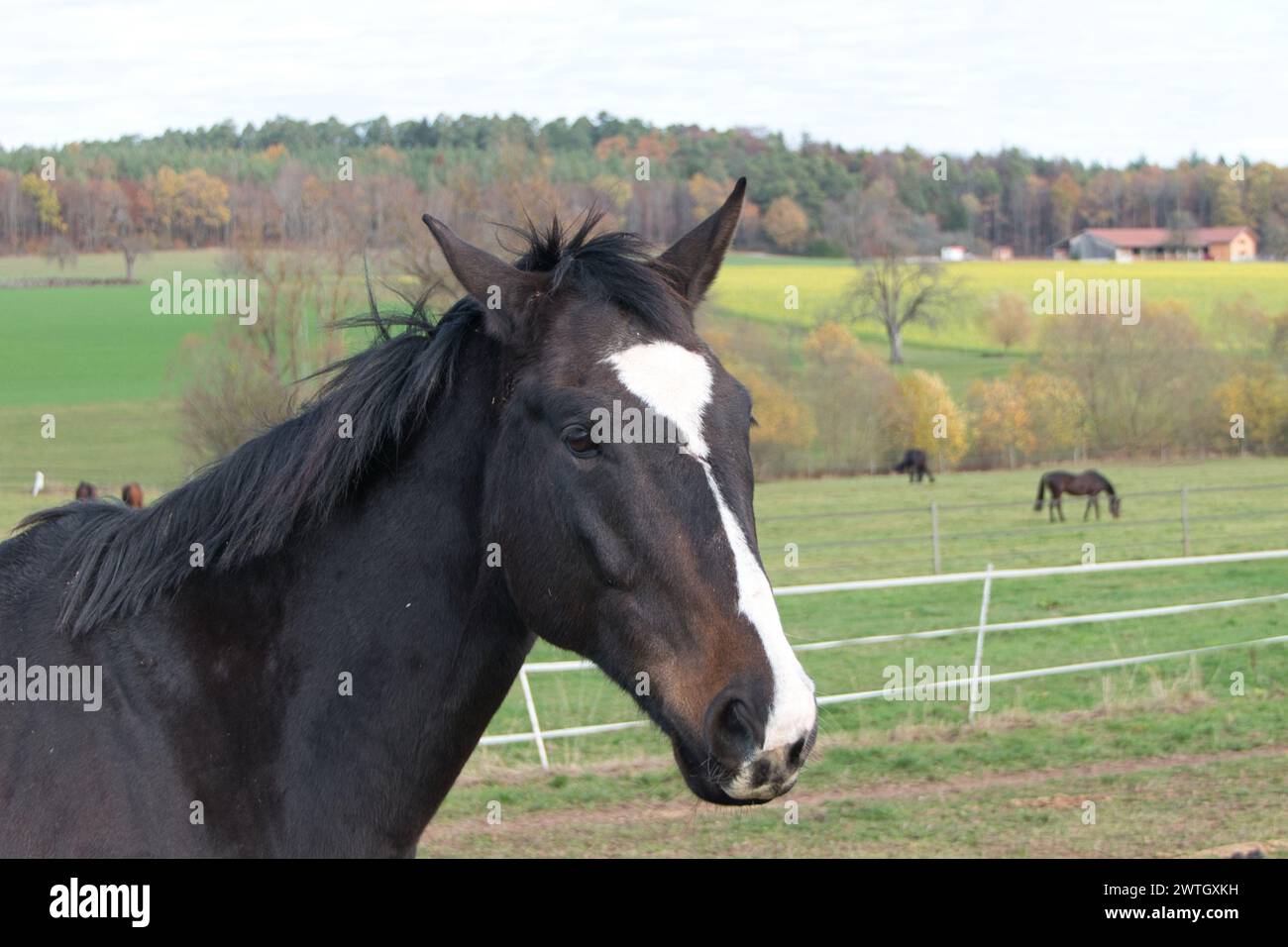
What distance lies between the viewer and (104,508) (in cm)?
276

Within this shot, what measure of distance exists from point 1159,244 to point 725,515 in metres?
101

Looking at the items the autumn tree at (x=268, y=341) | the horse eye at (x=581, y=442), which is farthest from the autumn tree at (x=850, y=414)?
the horse eye at (x=581, y=442)

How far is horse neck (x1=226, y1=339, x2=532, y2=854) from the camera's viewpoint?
241cm

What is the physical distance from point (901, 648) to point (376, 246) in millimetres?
11954

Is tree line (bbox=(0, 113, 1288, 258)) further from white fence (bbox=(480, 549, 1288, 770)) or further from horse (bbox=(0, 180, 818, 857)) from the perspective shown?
white fence (bbox=(480, 549, 1288, 770))

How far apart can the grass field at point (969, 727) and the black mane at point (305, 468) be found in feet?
3.12

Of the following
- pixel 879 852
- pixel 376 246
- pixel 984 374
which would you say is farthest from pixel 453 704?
pixel 984 374

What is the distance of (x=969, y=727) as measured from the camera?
1002 cm

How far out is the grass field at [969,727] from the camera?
7.50 metres

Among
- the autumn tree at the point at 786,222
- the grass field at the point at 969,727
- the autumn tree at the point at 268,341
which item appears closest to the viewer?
the grass field at the point at 969,727

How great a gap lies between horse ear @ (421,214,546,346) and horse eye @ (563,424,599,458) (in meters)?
0.28

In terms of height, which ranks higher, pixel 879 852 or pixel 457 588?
pixel 457 588

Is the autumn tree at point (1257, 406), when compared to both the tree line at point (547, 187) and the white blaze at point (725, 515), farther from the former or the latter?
the white blaze at point (725, 515)
